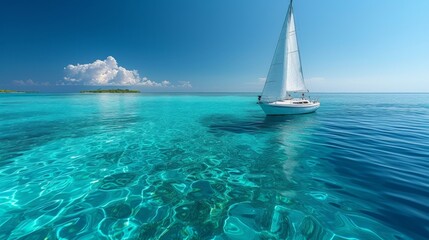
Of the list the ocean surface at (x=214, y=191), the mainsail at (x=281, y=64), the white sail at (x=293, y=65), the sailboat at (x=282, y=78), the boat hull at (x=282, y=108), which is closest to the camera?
the ocean surface at (x=214, y=191)

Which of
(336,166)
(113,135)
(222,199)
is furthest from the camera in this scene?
(113,135)

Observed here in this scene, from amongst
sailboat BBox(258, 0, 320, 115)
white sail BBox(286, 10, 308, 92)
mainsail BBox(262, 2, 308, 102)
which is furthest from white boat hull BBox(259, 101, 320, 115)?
white sail BBox(286, 10, 308, 92)

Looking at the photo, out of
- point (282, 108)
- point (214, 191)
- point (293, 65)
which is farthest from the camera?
point (293, 65)

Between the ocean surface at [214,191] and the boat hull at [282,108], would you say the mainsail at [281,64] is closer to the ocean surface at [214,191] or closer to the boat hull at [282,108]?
the boat hull at [282,108]

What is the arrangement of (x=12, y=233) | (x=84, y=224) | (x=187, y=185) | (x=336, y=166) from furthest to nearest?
(x=336, y=166) < (x=187, y=185) < (x=84, y=224) < (x=12, y=233)

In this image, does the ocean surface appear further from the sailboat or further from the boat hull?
the sailboat

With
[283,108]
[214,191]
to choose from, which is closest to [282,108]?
[283,108]

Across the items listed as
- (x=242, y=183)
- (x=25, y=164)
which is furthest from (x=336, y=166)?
(x=25, y=164)

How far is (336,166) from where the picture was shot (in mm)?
7816

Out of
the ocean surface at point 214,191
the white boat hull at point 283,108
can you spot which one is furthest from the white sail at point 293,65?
the ocean surface at point 214,191

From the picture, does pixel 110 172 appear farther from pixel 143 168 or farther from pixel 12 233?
pixel 12 233

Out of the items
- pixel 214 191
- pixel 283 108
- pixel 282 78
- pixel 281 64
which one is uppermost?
pixel 281 64

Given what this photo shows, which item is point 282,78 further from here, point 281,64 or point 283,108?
point 283,108

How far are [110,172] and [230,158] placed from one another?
5.44m
